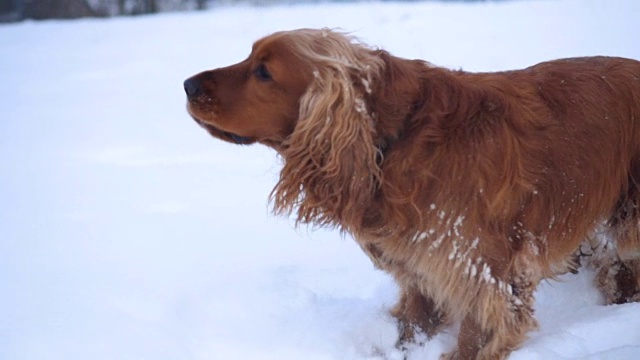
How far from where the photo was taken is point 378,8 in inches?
510

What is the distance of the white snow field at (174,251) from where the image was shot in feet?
11.6

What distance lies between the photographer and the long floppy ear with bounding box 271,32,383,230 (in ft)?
9.81

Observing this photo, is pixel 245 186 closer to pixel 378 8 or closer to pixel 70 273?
pixel 70 273

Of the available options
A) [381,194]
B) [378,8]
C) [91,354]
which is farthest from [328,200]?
[378,8]

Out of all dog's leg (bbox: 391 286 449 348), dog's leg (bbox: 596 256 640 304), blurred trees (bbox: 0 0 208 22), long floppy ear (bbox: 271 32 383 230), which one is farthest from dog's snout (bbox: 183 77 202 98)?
blurred trees (bbox: 0 0 208 22)

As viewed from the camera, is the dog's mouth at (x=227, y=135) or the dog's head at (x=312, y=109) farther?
the dog's mouth at (x=227, y=135)

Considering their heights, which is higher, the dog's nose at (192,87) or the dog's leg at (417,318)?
the dog's nose at (192,87)

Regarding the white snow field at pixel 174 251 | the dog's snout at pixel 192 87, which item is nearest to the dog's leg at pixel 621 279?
the white snow field at pixel 174 251

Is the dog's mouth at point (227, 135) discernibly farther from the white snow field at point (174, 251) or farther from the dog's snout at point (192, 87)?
the white snow field at point (174, 251)

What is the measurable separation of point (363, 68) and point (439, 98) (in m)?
0.33

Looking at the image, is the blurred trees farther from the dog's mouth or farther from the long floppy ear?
the long floppy ear

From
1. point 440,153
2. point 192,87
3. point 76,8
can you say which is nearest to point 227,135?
point 192,87

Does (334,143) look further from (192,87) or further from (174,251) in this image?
(174,251)

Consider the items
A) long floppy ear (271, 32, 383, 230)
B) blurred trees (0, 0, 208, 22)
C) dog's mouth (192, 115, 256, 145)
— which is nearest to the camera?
long floppy ear (271, 32, 383, 230)
